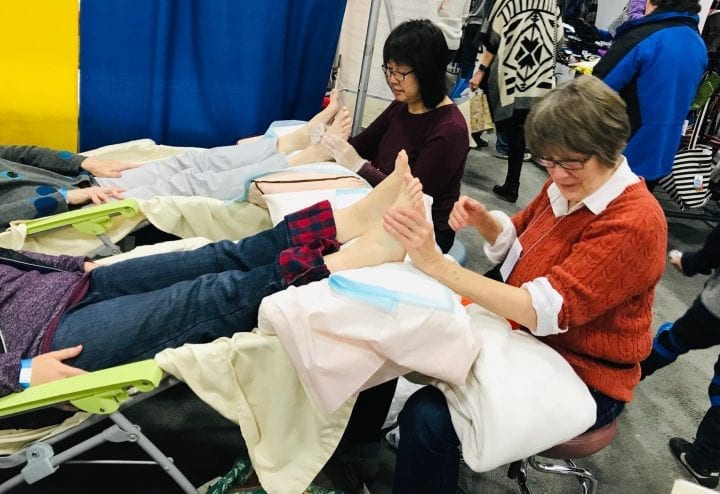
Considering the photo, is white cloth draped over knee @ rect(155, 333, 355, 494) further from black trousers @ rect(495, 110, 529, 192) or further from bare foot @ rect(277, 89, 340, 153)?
black trousers @ rect(495, 110, 529, 192)

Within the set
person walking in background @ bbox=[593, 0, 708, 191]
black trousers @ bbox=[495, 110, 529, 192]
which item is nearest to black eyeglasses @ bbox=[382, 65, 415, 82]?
person walking in background @ bbox=[593, 0, 708, 191]

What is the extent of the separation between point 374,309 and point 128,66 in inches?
71.5

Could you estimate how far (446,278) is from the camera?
120 cm

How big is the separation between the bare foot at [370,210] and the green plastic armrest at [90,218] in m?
0.65

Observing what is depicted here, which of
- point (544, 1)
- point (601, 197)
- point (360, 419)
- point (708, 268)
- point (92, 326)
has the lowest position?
point (360, 419)

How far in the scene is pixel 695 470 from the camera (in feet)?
5.83

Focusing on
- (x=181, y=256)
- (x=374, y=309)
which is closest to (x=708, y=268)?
(x=374, y=309)

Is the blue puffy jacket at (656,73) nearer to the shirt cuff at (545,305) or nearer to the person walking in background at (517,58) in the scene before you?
the person walking in background at (517,58)

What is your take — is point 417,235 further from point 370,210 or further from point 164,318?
point 164,318

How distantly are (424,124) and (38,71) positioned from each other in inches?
58.8

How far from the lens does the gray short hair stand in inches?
43.1

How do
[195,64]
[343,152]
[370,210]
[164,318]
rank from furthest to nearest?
[195,64]
[343,152]
[370,210]
[164,318]

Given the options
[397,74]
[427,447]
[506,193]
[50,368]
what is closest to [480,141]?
[506,193]

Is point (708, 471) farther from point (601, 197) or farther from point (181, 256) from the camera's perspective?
point (181, 256)
